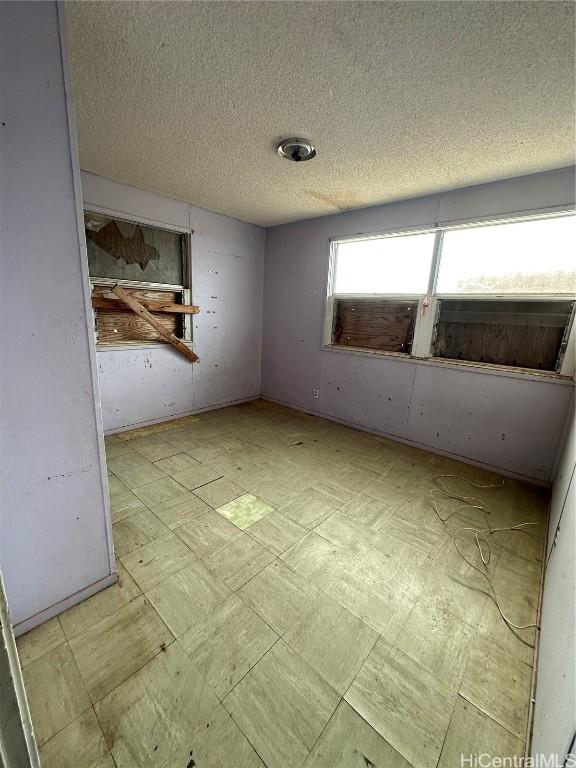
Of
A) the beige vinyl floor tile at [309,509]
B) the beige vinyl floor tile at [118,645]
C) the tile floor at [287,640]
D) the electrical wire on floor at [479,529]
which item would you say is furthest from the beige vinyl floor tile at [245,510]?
the electrical wire on floor at [479,529]

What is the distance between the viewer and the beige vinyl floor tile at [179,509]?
6.36ft

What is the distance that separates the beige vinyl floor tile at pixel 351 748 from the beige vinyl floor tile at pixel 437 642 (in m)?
0.27

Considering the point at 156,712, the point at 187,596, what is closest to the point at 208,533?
the point at 187,596

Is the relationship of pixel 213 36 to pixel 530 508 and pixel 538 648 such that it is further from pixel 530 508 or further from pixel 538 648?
pixel 530 508

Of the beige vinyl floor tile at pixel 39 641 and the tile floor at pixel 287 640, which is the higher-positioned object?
the tile floor at pixel 287 640

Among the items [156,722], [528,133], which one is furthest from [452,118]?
[156,722]

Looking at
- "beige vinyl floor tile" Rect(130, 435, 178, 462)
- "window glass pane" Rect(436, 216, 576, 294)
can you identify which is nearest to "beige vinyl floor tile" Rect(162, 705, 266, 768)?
"beige vinyl floor tile" Rect(130, 435, 178, 462)

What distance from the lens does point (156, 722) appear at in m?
1.00

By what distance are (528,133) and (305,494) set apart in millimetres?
2681

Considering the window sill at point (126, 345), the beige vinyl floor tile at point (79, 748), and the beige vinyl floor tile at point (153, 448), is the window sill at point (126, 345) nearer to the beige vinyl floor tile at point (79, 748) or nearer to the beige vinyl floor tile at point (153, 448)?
Answer: the beige vinyl floor tile at point (153, 448)

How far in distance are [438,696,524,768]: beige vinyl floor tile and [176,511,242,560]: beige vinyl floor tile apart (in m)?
1.21

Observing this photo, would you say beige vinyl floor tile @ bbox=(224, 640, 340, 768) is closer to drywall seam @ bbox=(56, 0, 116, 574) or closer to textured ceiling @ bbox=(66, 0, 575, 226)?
drywall seam @ bbox=(56, 0, 116, 574)

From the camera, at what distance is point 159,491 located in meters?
2.23

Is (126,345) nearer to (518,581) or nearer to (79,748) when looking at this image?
(79,748)
